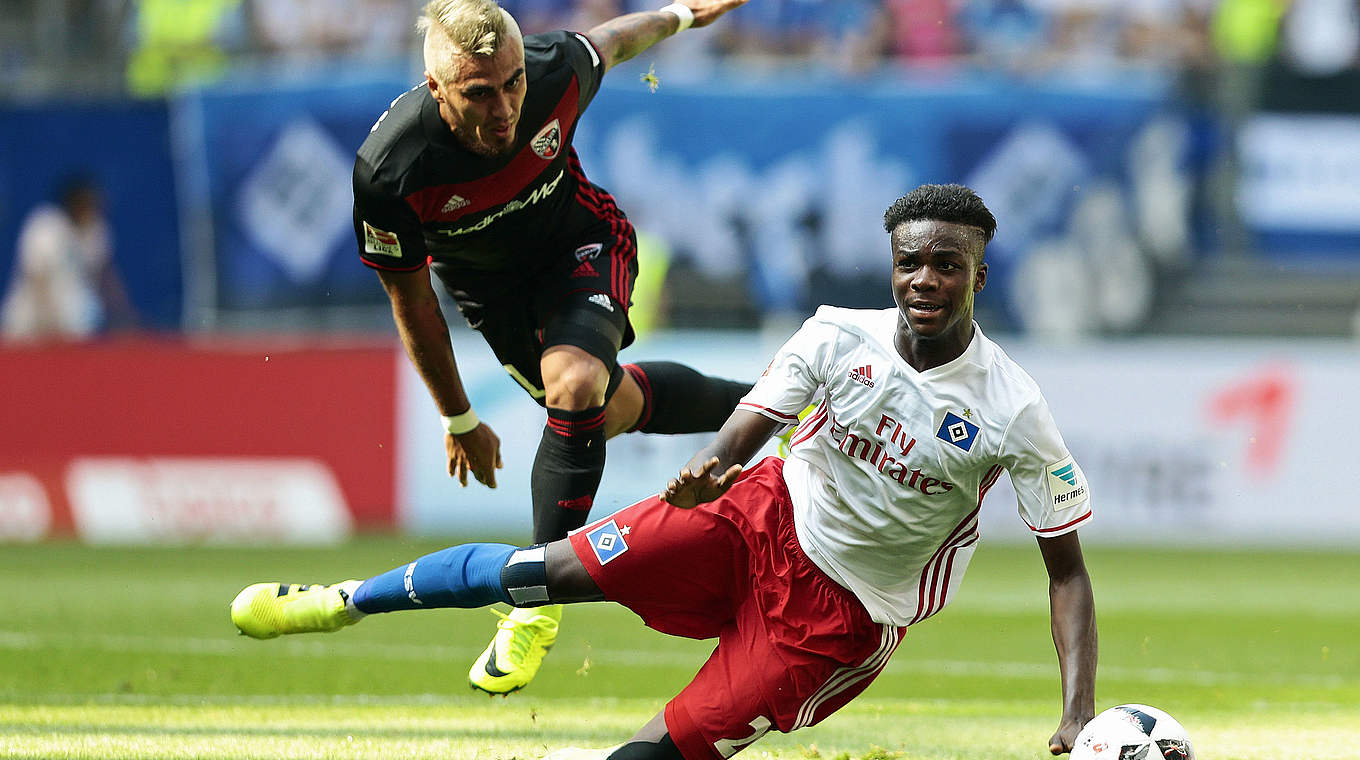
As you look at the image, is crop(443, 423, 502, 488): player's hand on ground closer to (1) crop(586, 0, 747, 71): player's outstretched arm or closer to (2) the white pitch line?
(1) crop(586, 0, 747, 71): player's outstretched arm

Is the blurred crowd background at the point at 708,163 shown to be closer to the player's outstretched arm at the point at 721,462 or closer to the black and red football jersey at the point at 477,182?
the black and red football jersey at the point at 477,182

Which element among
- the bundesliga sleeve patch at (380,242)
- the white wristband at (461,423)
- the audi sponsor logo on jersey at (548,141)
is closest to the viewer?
the bundesliga sleeve patch at (380,242)

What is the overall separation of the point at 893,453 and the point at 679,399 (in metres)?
2.13

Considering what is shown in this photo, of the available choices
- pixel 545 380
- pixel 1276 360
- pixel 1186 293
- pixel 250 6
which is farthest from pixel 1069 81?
pixel 545 380

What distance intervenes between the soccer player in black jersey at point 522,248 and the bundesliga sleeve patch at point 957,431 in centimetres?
172

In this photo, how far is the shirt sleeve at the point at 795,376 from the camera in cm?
479

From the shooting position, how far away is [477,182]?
606cm

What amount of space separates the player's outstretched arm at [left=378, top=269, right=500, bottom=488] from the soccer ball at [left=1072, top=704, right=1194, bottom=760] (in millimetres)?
2675

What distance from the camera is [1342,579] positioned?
13.1m

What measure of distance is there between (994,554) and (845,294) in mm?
2788

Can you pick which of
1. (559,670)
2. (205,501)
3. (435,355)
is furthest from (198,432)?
(435,355)

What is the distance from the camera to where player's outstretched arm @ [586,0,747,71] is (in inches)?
260

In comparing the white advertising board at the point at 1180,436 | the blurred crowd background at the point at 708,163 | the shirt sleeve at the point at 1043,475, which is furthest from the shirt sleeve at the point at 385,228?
the blurred crowd background at the point at 708,163

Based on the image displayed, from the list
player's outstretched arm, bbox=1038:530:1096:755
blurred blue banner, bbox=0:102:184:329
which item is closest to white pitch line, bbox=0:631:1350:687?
player's outstretched arm, bbox=1038:530:1096:755
